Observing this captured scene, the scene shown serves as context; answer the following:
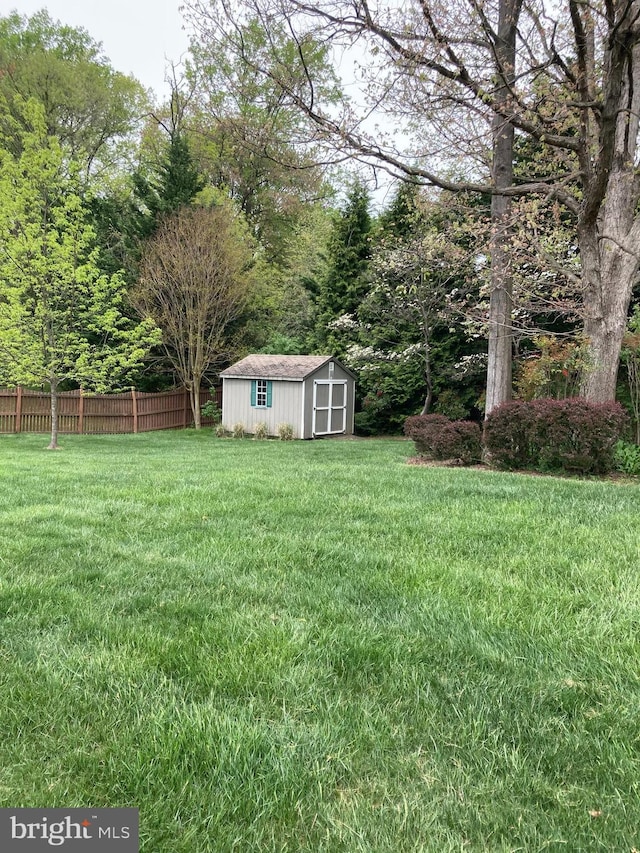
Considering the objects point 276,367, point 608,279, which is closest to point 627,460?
point 608,279

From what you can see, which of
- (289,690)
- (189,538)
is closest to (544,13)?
(189,538)

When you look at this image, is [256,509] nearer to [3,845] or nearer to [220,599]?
[220,599]

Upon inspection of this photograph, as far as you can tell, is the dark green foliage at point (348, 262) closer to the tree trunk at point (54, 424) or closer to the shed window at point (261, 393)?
the shed window at point (261, 393)

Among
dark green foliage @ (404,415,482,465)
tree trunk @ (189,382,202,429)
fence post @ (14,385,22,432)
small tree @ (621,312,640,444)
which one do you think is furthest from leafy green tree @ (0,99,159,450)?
small tree @ (621,312,640,444)

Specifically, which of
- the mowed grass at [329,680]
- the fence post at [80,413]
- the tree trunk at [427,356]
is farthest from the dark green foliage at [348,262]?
the mowed grass at [329,680]

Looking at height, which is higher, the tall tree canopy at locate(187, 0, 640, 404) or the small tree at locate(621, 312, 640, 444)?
the tall tree canopy at locate(187, 0, 640, 404)

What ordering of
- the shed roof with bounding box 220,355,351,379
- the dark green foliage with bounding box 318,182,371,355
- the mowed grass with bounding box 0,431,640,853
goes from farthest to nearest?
the dark green foliage with bounding box 318,182,371,355 < the shed roof with bounding box 220,355,351,379 < the mowed grass with bounding box 0,431,640,853

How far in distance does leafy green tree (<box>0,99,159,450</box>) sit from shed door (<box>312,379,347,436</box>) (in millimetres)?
5707

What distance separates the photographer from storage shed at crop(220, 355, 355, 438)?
54.2ft

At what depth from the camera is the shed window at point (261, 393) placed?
16906 mm

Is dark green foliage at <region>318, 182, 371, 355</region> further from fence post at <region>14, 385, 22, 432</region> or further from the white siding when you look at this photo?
fence post at <region>14, 385, 22, 432</region>

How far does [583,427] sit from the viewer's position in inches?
307

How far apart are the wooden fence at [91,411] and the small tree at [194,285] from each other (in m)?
1.16

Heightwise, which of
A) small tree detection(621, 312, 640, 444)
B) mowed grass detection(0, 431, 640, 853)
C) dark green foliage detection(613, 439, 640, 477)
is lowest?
mowed grass detection(0, 431, 640, 853)
